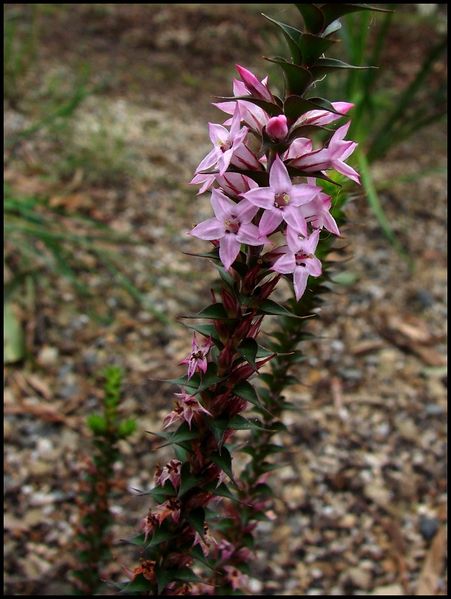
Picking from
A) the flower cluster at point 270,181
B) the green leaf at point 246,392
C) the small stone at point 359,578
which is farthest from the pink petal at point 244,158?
the small stone at point 359,578

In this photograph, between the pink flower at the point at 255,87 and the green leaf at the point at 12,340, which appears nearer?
the pink flower at the point at 255,87

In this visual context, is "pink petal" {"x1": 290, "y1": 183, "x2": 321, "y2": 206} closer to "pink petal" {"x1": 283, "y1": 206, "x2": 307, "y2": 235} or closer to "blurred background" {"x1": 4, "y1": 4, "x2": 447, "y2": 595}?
"pink petal" {"x1": 283, "y1": 206, "x2": 307, "y2": 235}

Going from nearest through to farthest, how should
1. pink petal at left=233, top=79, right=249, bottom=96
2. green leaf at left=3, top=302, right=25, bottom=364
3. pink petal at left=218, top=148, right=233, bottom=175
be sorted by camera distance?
pink petal at left=218, top=148, right=233, bottom=175, pink petal at left=233, top=79, right=249, bottom=96, green leaf at left=3, top=302, right=25, bottom=364

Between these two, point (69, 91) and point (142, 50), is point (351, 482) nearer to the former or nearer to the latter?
point (69, 91)

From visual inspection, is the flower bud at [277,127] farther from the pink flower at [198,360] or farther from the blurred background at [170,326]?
the blurred background at [170,326]

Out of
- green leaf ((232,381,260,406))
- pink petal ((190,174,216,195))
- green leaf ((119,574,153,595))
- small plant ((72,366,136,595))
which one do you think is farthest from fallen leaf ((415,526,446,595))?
pink petal ((190,174,216,195))

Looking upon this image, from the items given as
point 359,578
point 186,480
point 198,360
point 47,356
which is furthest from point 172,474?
point 47,356

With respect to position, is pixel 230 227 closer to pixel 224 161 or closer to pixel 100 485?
pixel 224 161
